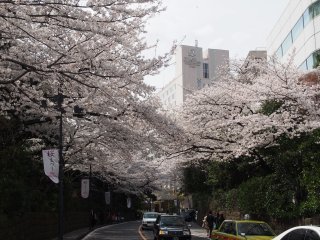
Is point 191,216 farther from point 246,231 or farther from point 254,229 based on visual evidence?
point 246,231

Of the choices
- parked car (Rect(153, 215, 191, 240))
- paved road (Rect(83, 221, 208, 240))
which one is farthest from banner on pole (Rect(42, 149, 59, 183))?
paved road (Rect(83, 221, 208, 240))

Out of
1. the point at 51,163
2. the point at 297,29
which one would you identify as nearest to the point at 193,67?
the point at 297,29

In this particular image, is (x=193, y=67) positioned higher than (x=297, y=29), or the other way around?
(x=193, y=67)

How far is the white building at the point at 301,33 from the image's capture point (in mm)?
37625

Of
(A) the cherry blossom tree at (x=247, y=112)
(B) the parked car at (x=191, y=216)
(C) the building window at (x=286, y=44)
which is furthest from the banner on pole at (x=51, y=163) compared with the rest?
(B) the parked car at (x=191, y=216)

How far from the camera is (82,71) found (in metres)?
14.8

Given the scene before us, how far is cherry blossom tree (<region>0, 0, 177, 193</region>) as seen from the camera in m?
12.1

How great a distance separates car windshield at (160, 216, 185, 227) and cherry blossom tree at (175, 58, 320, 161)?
4.33 metres

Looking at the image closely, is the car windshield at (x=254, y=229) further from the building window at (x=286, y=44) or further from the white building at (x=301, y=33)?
the building window at (x=286, y=44)

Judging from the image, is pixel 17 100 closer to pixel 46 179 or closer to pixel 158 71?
pixel 158 71

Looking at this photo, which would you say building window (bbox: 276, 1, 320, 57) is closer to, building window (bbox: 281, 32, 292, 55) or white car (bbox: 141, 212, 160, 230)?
building window (bbox: 281, 32, 292, 55)

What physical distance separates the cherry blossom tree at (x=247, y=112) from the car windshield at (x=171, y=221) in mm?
4334

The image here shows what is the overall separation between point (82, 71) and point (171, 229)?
33.5 feet

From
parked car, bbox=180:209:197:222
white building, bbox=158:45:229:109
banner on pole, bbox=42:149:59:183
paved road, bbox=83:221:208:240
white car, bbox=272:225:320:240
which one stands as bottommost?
paved road, bbox=83:221:208:240
